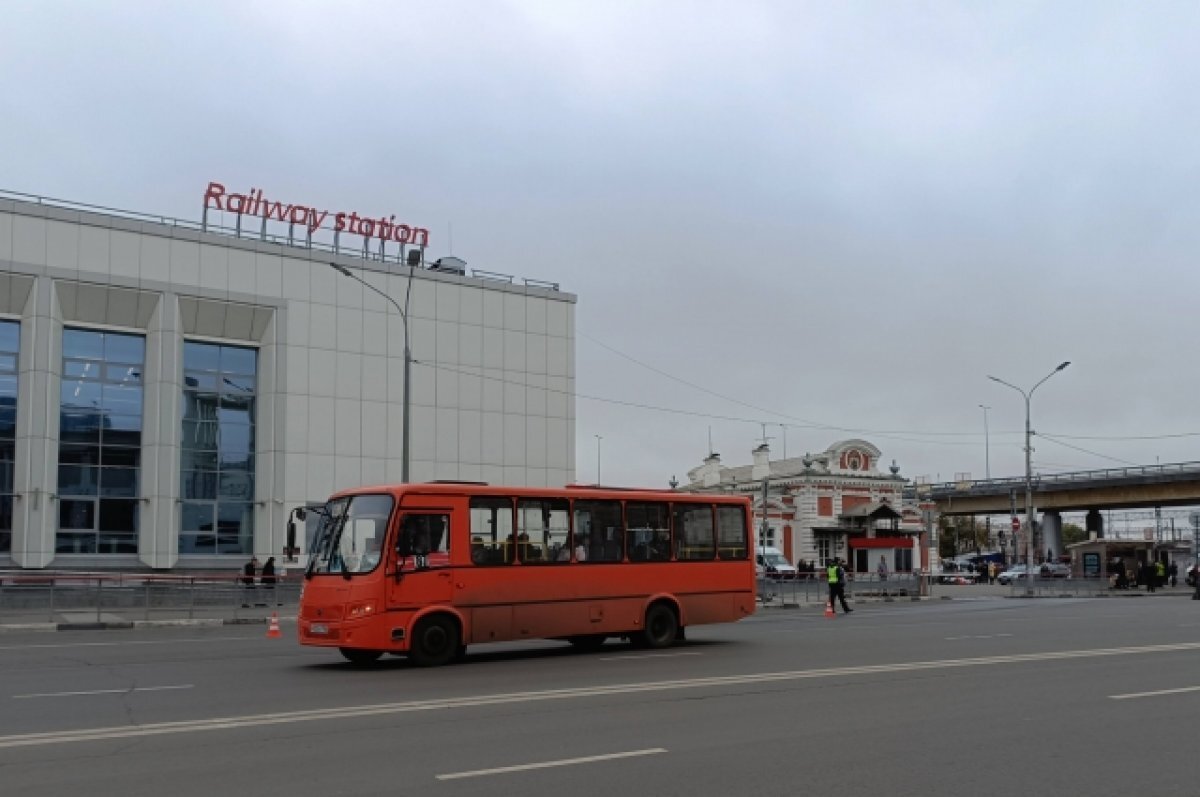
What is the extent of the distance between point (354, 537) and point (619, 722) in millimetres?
7461

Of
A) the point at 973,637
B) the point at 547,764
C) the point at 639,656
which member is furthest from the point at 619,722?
the point at 973,637

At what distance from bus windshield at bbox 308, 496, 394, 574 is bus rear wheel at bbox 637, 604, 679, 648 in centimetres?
521

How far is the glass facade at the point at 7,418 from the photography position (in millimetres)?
42656

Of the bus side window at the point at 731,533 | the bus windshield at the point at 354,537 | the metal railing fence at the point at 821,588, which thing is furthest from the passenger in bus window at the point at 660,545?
the metal railing fence at the point at 821,588

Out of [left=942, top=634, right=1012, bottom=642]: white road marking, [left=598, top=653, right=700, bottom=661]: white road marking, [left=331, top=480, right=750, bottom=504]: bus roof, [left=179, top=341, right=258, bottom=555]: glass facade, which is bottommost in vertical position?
[left=942, top=634, right=1012, bottom=642]: white road marking

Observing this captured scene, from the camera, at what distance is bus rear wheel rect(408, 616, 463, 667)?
1736 cm

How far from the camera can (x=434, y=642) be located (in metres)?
17.6

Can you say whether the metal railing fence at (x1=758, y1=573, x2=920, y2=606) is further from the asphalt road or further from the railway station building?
the asphalt road

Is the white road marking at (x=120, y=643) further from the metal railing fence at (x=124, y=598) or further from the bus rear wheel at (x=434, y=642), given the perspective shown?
the bus rear wheel at (x=434, y=642)

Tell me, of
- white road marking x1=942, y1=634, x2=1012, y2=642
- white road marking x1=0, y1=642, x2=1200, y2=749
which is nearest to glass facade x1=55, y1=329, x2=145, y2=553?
white road marking x1=942, y1=634, x2=1012, y2=642

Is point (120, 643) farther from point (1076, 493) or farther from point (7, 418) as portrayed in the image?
point (1076, 493)

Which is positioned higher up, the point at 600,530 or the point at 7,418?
the point at 7,418

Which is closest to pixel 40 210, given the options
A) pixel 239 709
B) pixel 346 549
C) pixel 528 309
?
pixel 528 309

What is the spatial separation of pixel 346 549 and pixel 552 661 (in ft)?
11.5
